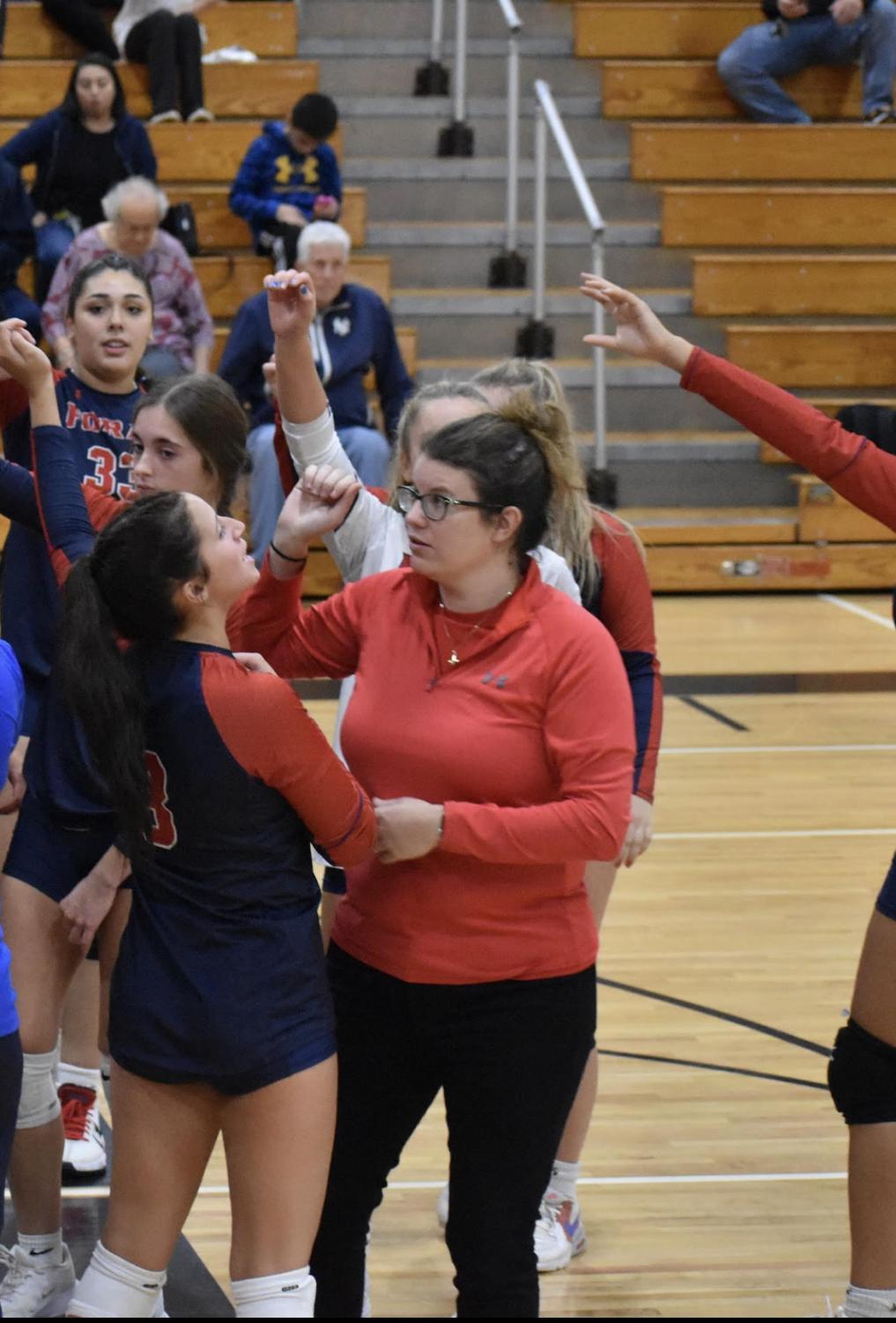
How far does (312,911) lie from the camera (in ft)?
7.15

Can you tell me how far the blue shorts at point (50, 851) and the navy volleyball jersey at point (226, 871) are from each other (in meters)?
0.65

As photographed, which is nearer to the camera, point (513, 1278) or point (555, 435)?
point (513, 1278)

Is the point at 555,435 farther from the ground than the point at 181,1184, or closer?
farther from the ground

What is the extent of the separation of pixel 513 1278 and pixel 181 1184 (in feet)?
1.37

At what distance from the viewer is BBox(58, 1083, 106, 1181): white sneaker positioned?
3264 mm

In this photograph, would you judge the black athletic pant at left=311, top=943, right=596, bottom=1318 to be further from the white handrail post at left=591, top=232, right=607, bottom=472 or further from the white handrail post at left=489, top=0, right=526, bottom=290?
the white handrail post at left=489, top=0, right=526, bottom=290

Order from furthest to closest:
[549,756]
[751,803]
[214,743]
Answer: [751,803], [549,756], [214,743]

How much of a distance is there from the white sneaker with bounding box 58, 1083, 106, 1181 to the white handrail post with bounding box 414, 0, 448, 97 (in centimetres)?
830

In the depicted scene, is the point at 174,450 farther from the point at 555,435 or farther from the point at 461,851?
the point at 461,851

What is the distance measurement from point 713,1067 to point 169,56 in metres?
7.28

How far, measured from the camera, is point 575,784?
2.17 m

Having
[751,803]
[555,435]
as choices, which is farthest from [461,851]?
[751,803]

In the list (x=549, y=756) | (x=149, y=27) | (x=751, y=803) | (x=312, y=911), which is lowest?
(x=751, y=803)

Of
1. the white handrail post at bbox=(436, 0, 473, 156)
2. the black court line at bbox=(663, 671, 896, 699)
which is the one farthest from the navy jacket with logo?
the white handrail post at bbox=(436, 0, 473, 156)
